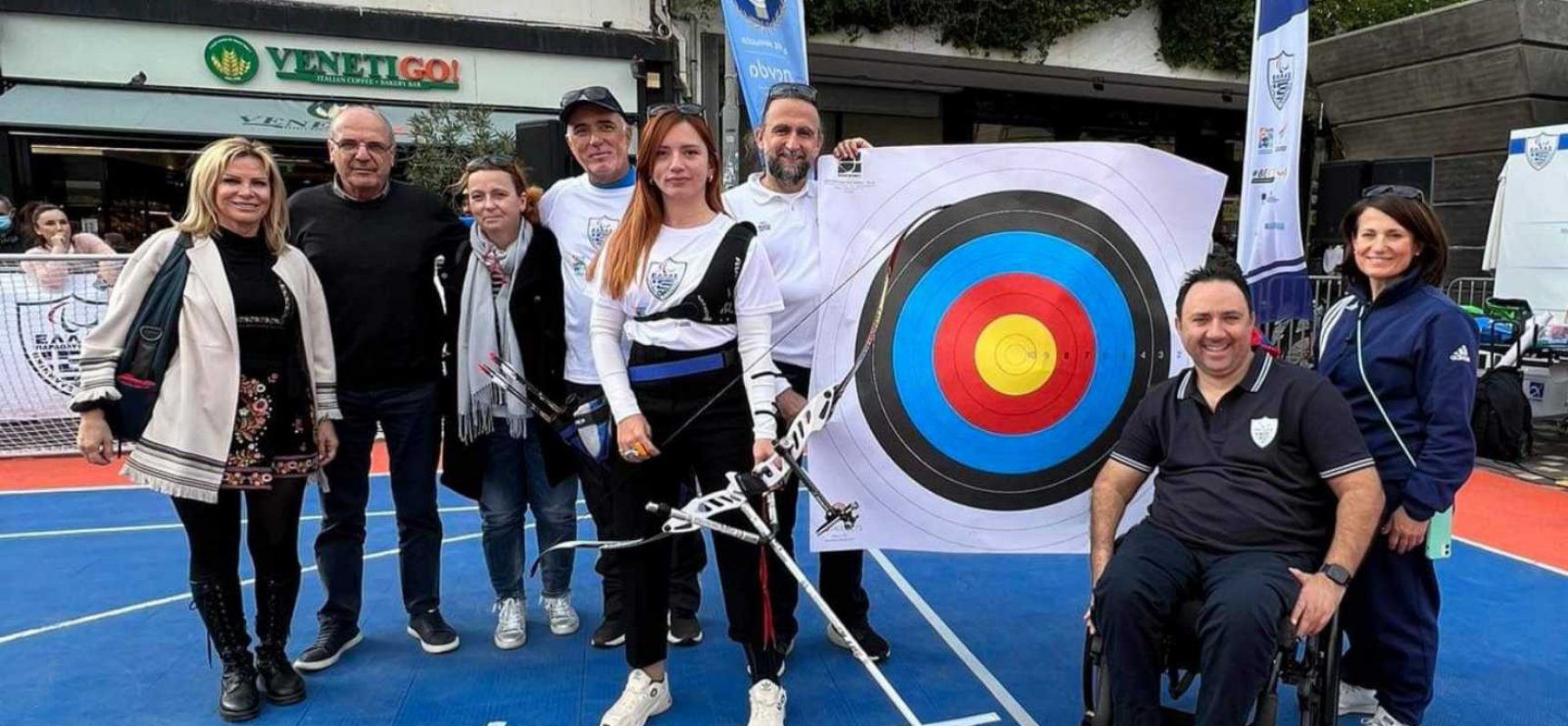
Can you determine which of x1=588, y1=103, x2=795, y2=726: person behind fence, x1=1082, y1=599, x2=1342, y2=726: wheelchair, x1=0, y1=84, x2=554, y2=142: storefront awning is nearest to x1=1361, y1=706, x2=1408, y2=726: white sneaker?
x1=1082, y1=599, x2=1342, y2=726: wheelchair

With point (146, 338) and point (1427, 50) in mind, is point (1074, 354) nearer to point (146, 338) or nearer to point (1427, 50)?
point (146, 338)

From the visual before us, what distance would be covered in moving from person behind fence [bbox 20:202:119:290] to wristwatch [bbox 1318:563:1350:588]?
7264 millimetres

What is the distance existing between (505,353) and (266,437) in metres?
0.67

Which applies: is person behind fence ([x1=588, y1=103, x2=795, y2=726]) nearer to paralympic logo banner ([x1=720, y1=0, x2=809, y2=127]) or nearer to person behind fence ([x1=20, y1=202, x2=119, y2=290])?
paralympic logo banner ([x1=720, y1=0, x2=809, y2=127])

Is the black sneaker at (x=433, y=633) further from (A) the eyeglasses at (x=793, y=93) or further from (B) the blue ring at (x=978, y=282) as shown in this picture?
(A) the eyeglasses at (x=793, y=93)

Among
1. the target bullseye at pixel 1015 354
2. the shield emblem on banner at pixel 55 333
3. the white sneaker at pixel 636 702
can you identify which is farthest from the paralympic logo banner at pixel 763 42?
the shield emblem on banner at pixel 55 333

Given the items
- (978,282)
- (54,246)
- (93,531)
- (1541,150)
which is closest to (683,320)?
(978,282)

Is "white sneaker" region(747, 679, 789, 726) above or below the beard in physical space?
below

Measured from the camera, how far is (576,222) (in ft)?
9.25

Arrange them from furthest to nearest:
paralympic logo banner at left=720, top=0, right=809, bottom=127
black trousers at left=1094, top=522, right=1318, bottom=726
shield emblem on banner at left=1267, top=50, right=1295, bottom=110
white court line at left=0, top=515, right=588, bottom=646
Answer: paralympic logo banner at left=720, top=0, right=809, bottom=127 < shield emblem on banner at left=1267, top=50, right=1295, bottom=110 < white court line at left=0, top=515, right=588, bottom=646 < black trousers at left=1094, top=522, right=1318, bottom=726

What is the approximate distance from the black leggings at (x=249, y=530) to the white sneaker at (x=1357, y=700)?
2951mm

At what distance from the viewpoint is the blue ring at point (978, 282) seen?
2510mm

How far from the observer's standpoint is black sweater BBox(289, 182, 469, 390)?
268 cm

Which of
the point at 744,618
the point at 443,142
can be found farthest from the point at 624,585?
the point at 443,142
